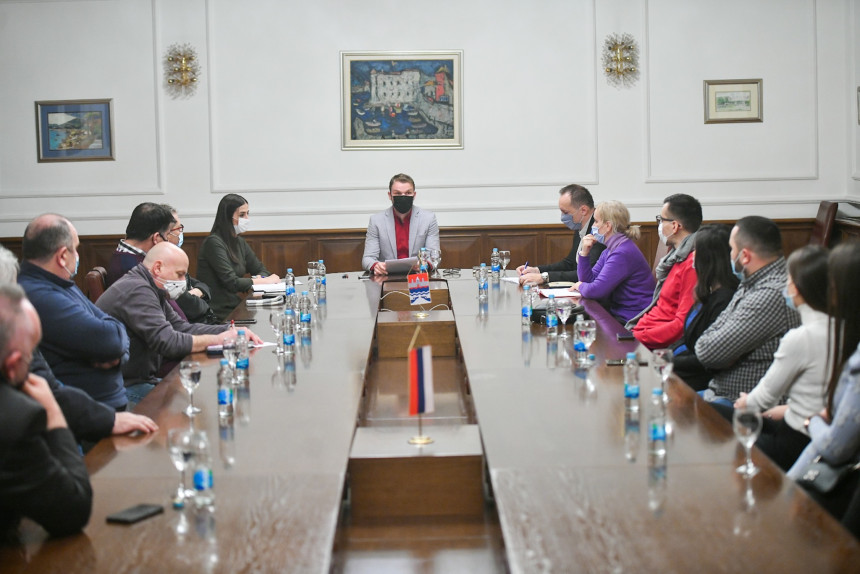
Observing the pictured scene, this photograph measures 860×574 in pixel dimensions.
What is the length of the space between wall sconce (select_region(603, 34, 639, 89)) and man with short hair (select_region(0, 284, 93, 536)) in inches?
315

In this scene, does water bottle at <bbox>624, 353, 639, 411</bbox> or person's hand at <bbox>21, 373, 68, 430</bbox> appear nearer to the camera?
person's hand at <bbox>21, 373, 68, 430</bbox>

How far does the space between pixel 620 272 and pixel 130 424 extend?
3.52m

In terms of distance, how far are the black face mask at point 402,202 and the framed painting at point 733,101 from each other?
344 cm

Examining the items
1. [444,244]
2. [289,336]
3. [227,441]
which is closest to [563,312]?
[289,336]

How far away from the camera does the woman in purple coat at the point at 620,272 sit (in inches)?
232

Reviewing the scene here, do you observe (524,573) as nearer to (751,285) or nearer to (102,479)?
(102,479)

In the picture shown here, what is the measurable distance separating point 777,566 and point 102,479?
5.59 ft

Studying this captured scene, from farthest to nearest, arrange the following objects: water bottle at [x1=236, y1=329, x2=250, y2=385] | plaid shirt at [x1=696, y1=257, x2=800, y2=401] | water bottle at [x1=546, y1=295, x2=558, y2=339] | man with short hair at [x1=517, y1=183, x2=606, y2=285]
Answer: man with short hair at [x1=517, y1=183, x2=606, y2=285], water bottle at [x1=546, y1=295, x2=558, y2=339], plaid shirt at [x1=696, y1=257, x2=800, y2=401], water bottle at [x1=236, y1=329, x2=250, y2=385]

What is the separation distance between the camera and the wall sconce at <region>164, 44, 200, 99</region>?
30.9 feet

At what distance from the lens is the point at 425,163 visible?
9602 millimetres

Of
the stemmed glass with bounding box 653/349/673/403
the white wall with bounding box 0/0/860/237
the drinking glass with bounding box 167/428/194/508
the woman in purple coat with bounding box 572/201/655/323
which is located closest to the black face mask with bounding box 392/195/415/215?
the white wall with bounding box 0/0/860/237

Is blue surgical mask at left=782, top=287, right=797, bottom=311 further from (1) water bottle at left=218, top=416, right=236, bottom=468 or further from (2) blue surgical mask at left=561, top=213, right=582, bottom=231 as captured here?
(2) blue surgical mask at left=561, top=213, right=582, bottom=231

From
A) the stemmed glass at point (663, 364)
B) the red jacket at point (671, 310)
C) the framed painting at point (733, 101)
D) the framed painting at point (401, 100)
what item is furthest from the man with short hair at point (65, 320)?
the framed painting at point (733, 101)

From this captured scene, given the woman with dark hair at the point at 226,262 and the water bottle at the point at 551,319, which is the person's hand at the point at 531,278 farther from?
the water bottle at the point at 551,319
